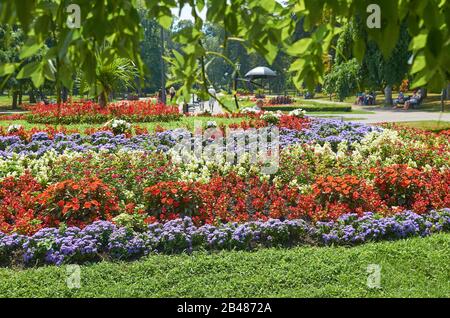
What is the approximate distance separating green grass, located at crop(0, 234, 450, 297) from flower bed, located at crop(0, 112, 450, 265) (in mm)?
389

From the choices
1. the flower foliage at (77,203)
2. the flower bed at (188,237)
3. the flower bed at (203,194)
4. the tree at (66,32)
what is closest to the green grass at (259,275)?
the flower bed at (188,237)

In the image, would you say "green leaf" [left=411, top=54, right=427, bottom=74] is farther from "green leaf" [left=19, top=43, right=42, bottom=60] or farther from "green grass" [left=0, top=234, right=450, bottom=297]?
"green grass" [left=0, top=234, right=450, bottom=297]

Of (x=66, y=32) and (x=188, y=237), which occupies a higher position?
Answer: (x=66, y=32)

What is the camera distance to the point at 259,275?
4.66 m

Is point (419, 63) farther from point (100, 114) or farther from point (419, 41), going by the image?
point (100, 114)

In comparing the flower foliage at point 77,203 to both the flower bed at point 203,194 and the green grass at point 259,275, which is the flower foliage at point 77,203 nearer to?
the flower bed at point 203,194

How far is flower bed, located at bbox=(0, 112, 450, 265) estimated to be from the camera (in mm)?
5555

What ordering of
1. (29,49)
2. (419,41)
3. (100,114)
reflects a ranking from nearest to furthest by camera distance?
(419,41)
(29,49)
(100,114)

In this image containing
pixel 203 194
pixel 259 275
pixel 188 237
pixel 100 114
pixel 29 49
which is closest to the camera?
pixel 29 49

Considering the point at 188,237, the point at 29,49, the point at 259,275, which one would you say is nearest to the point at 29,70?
the point at 29,49

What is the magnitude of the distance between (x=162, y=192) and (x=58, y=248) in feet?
4.94

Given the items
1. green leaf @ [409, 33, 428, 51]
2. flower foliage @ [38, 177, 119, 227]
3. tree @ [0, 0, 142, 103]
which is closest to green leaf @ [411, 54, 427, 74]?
green leaf @ [409, 33, 428, 51]

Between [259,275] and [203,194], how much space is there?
6.56 feet

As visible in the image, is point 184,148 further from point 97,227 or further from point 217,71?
point 217,71
